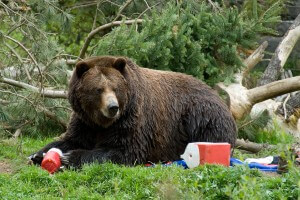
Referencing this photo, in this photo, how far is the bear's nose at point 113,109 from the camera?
277 inches

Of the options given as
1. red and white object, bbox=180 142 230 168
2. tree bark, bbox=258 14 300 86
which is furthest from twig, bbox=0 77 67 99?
tree bark, bbox=258 14 300 86

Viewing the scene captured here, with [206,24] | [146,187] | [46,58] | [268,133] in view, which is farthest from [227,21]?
[146,187]

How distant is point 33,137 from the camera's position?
9.97 meters

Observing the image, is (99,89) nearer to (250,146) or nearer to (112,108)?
(112,108)

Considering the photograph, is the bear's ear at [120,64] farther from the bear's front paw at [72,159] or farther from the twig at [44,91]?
the twig at [44,91]

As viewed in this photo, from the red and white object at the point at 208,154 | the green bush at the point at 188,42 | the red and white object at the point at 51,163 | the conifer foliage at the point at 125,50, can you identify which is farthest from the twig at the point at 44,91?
the red and white object at the point at 208,154

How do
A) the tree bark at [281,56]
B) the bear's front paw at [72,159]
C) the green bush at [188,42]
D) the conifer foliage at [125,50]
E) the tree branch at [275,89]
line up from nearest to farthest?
the bear's front paw at [72,159] < the conifer foliage at [125,50] < the green bush at [188,42] < the tree branch at [275,89] < the tree bark at [281,56]

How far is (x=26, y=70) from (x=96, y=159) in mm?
3072

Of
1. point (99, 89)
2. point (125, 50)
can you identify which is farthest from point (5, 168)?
point (125, 50)

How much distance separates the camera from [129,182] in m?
6.15

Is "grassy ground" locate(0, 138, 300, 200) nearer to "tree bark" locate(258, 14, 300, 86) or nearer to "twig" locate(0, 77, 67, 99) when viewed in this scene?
"twig" locate(0, 77, 67, 99)

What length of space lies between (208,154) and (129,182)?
1.26m

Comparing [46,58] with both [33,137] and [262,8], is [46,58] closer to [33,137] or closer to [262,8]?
[33,137]

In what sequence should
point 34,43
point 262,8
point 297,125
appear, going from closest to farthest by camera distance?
point 34,43 → point 297,125 → point 262,8
